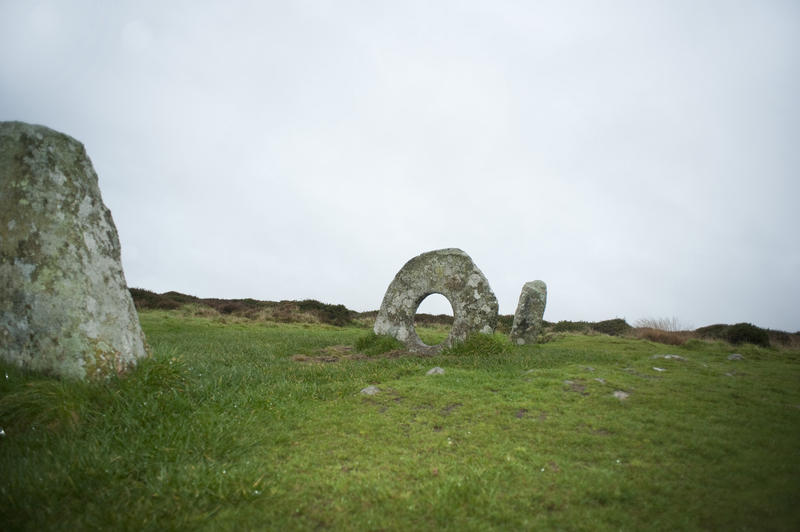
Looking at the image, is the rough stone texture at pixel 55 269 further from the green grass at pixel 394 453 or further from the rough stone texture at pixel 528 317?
the rough stone texture at pixel 528 317

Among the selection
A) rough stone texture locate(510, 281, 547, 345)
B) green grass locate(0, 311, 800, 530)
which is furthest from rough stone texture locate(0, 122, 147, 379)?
rough stone texture locate(510, 281, 547, 345)

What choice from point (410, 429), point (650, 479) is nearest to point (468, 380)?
point (410, 429)

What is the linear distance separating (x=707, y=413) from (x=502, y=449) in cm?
352

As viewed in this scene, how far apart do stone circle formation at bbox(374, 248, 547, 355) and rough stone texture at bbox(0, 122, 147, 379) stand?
8.90 m

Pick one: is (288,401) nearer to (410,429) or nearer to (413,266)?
(410,429)

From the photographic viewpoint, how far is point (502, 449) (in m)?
4.71

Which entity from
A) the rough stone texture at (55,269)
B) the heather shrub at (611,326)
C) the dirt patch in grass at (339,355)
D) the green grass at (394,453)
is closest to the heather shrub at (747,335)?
the heather shrub at (611,326)

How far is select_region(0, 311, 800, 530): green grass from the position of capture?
3.45m

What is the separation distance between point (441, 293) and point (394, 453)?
997 cm

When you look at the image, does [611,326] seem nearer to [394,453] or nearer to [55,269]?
[394,453]

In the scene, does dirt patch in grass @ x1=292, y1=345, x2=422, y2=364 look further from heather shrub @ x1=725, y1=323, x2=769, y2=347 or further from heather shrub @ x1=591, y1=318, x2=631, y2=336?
heather shrub @ x1=591, y1=318, x2=631, y2=336

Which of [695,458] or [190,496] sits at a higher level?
[695,458]

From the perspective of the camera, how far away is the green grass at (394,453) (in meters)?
3.45

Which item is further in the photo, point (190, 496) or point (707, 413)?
point (707, 413)
